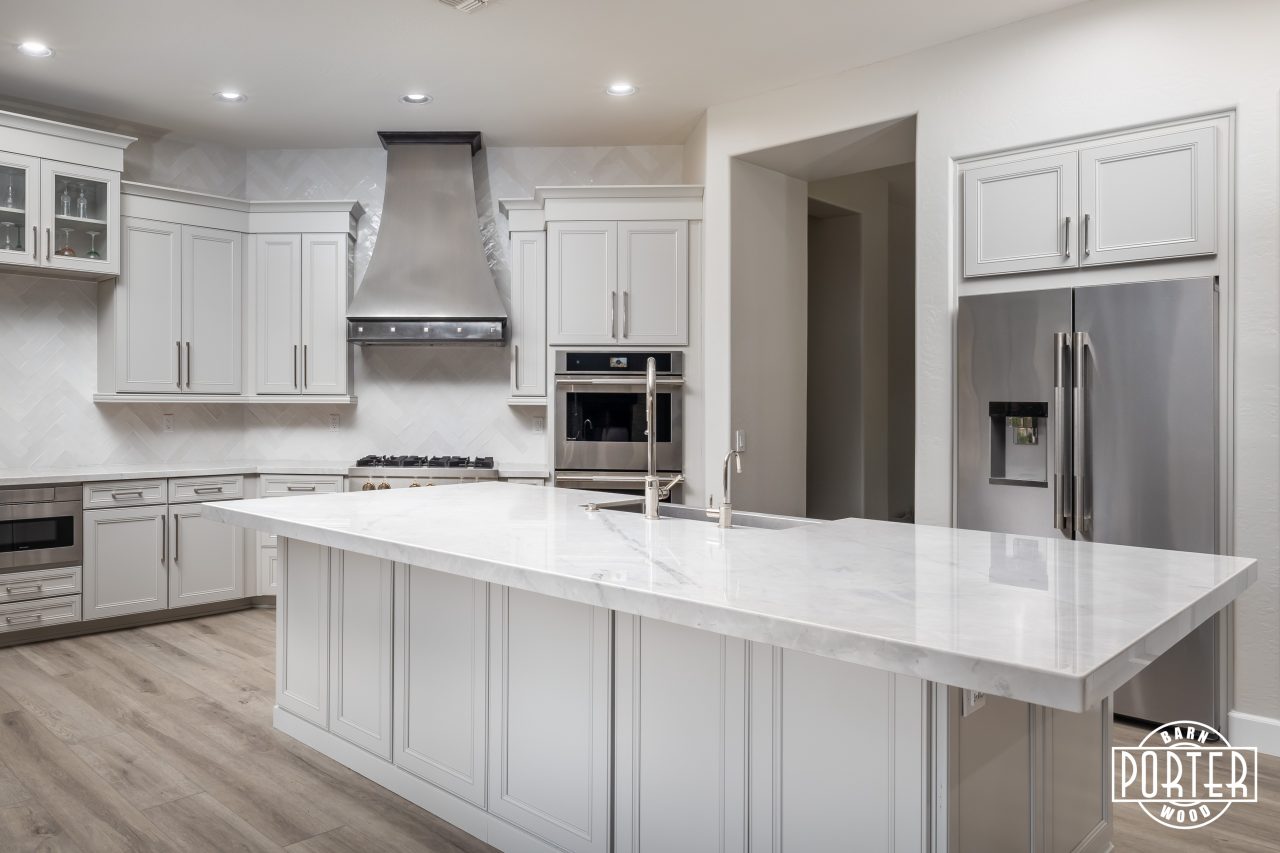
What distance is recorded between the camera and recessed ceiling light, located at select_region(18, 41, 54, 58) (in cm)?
390

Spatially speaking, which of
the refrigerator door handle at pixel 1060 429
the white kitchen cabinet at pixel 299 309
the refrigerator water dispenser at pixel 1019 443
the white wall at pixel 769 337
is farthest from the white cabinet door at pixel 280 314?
the refrigerator door handle at pixel 1060 429

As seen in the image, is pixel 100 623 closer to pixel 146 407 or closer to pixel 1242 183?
pixel 146 407

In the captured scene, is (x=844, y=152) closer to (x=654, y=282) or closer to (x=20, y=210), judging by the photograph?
(x=654, y=282)

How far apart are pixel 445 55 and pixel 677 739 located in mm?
3450

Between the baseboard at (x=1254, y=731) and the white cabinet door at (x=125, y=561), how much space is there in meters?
5.08

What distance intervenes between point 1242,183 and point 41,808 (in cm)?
446

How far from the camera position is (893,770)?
5.13ft

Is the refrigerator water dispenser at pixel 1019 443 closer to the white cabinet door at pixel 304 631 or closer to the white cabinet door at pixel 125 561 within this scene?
the white cabinet door at pixel 304 631

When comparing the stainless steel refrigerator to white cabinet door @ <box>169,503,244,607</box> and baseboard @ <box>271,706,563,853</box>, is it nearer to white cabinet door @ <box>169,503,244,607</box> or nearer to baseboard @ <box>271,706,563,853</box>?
baseboard @ <box>271,706,563,853</box>

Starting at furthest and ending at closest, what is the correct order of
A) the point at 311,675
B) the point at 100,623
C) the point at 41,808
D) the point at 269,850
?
the point at 100,623 < the point at 311,675 < the point at 41,808 < the point at 269,850

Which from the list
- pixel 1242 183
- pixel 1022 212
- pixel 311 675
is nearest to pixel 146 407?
pixel 311 675

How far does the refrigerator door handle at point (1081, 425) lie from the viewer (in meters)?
3.29

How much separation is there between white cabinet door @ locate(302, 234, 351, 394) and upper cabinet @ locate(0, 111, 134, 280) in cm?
102

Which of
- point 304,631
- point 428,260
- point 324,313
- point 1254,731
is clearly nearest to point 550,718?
point 304,631
